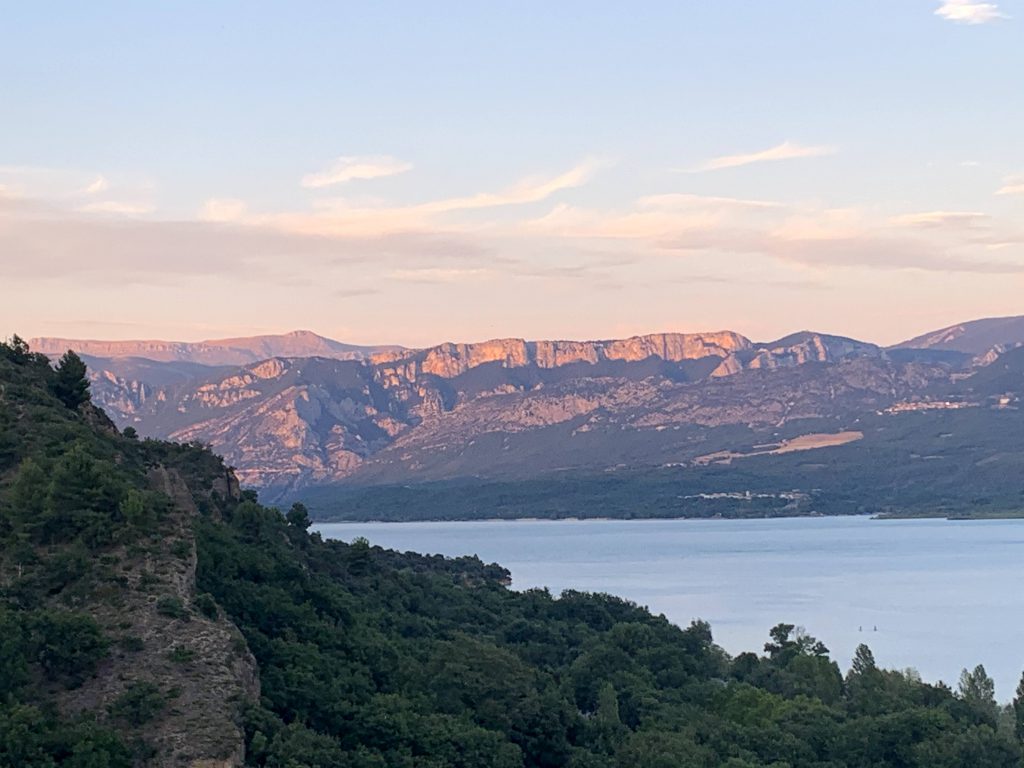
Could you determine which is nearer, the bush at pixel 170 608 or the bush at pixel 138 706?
the bush at pixel 138 706

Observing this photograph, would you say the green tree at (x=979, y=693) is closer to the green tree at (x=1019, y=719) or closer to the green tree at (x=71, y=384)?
the green tree at (x=1019, y=719)

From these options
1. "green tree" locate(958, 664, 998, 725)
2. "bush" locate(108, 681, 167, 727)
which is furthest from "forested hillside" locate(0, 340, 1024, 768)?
"green tree" locate(958, 664, 998, 725)

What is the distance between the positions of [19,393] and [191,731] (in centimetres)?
2129

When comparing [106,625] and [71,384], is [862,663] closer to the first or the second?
[71,384]

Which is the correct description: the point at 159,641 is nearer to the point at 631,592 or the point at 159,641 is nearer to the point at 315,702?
the point at 315,702

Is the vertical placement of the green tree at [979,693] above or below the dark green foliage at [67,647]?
below

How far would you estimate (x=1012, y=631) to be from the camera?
136125 millimetres

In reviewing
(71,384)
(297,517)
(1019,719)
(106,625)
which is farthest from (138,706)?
(297,517)

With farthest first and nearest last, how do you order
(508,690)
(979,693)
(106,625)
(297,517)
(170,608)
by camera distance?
(297,517), (979,693), (508,690), (170,608), (106,625)

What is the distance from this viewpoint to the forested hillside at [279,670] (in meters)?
36.7

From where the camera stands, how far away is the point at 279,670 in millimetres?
43656

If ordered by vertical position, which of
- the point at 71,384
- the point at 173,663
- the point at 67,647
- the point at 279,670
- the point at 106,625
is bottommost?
the point at 279,670

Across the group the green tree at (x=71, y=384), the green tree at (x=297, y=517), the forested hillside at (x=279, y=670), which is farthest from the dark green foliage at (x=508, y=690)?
the green tree at (x=71, y=384)

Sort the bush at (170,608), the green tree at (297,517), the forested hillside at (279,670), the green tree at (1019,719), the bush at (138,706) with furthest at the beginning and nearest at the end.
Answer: the green tree at (297,517), the green tree at (1019,719), the bush at (170,608), the forested hillside at (279,670), the bush at (138,706)
